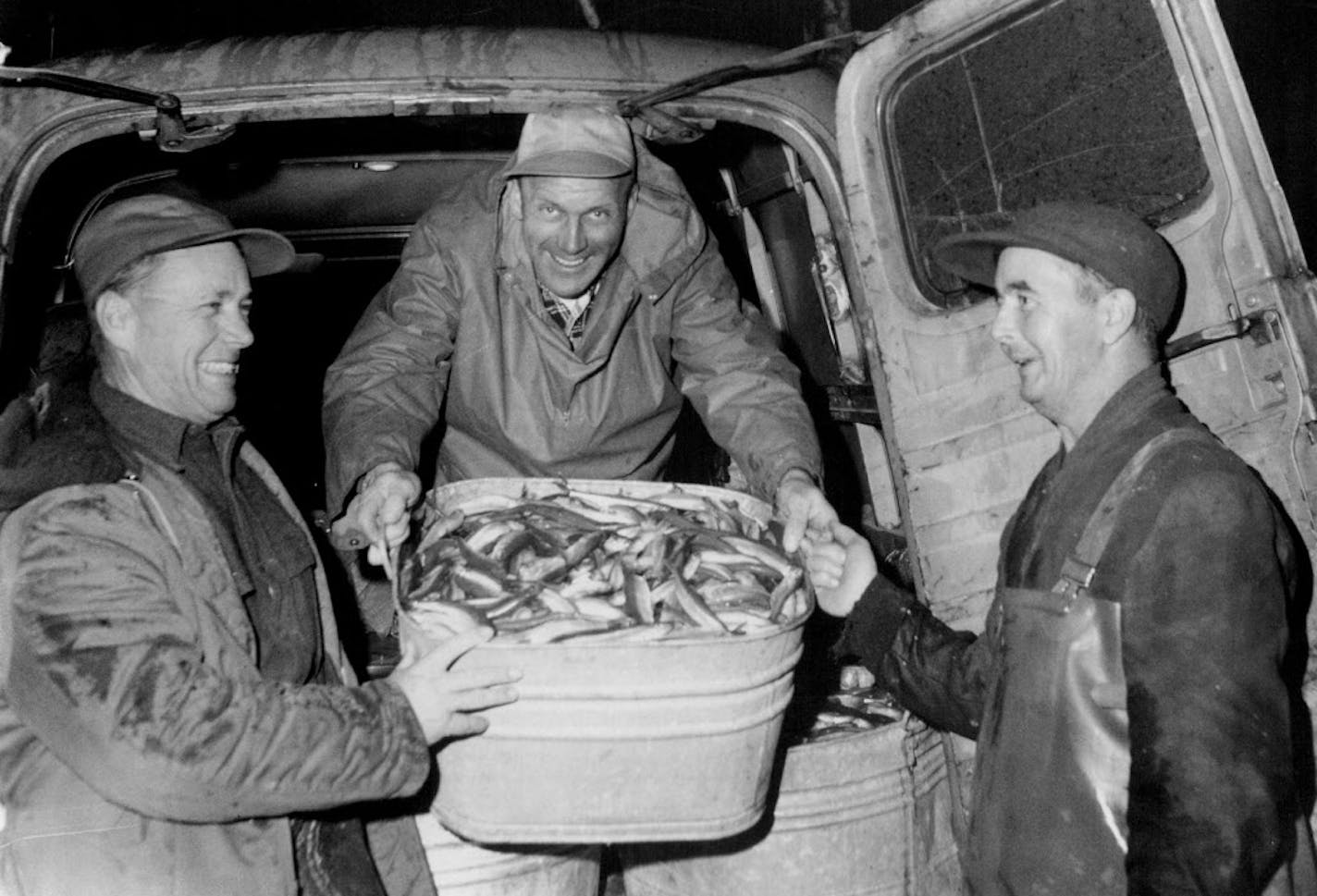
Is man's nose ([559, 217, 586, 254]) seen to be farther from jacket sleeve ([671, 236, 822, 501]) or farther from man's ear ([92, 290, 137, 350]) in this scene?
man's ear ([92, 290, 137, 350])

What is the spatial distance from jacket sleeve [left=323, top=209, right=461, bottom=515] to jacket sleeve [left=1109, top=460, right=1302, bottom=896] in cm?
231

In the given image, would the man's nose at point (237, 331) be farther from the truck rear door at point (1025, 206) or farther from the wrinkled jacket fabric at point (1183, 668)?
the wrinkled jacket fabric at point (1183, 668)

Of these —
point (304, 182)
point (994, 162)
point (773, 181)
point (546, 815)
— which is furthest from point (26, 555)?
point (773, 181)

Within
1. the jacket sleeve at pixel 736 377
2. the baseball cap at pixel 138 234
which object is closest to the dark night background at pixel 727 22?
the jacket sleeve at pixel 736 377

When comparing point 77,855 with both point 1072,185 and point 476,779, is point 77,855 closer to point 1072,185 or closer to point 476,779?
point 476,779

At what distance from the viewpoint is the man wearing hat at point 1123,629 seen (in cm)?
200

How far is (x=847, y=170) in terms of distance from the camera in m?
3.38

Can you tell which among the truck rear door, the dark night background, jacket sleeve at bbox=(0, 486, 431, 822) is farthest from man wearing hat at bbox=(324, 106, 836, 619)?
the dark night background

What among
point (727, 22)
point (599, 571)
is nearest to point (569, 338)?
point (599, 571)

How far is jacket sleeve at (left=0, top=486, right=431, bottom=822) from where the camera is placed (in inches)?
75.8

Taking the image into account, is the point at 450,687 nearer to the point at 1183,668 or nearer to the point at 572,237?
the point at 1183,668

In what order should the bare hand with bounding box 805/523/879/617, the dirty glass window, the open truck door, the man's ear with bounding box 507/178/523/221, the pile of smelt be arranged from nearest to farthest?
1. the pile of smelt
2. the open truck door
3. the dirty glass window
4. the bare hand with bounding box 805/523/879/617
5. the man's ear with bounding box 507/178/523/221

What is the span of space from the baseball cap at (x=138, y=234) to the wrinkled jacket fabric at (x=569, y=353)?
44.0 inches

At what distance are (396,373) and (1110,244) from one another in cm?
247
